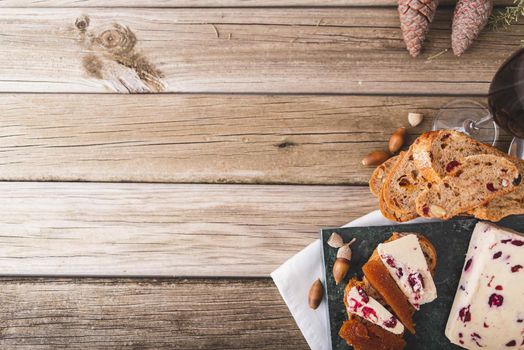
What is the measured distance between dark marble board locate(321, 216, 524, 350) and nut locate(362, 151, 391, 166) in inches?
5.7

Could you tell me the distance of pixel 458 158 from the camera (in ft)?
3.37

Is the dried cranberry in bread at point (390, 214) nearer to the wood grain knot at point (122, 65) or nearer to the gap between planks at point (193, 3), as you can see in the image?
the gap between planks at point (193, 3)

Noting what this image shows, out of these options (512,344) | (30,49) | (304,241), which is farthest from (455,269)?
(30,49)

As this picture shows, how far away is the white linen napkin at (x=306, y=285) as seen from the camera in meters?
1.15

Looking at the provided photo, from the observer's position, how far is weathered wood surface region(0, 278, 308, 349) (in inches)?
47.3

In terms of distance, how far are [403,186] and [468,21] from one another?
1.23 ft

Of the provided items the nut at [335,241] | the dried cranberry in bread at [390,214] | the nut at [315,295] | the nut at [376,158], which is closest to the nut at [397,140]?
the nut at [376,158]

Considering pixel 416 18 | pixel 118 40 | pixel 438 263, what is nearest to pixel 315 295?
pixel 438 263

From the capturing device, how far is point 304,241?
46.9 inches

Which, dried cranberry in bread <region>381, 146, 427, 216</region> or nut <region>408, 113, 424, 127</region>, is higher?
nut <region>408, 113, 424, 127</region>

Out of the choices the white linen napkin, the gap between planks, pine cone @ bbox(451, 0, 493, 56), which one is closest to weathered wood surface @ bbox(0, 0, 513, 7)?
the gap between planks

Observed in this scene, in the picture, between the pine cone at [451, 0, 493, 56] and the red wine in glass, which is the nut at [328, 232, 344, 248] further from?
the pine cone at [451, 0, 493, 56]

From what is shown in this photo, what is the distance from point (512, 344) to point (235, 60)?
831mm

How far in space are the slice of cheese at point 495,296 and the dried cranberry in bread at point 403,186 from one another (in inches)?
6.3
